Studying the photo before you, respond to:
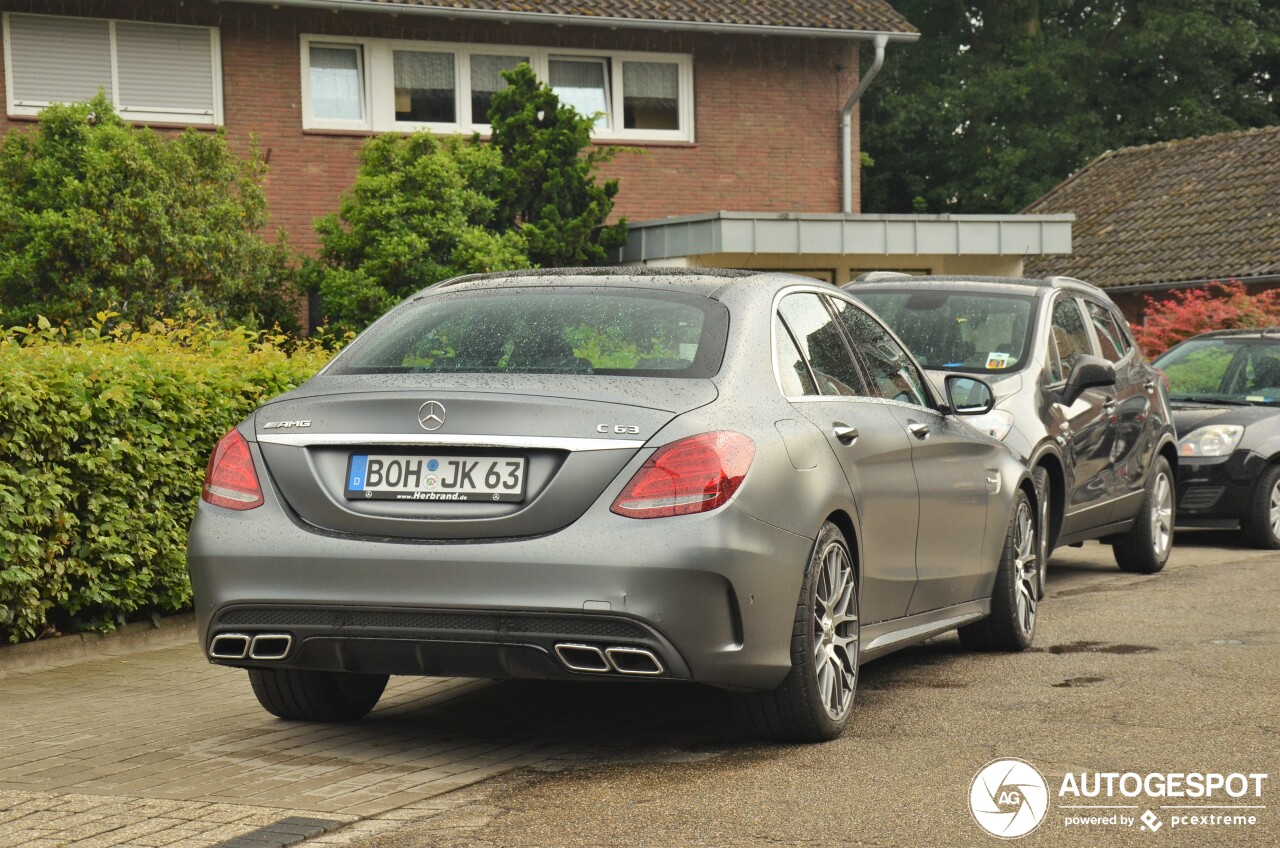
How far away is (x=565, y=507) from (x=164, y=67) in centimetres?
1786

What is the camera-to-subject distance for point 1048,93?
43469mm

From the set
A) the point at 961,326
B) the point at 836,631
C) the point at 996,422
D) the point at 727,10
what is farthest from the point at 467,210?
the point at 836,631

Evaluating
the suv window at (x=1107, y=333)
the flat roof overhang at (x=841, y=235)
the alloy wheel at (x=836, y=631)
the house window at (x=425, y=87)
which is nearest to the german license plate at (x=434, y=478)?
the alloy wheel at (x=836, y=631)

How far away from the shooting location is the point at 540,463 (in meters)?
5.39

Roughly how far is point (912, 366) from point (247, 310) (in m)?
12.1

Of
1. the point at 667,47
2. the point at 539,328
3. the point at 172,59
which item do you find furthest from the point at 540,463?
the point at 667,47

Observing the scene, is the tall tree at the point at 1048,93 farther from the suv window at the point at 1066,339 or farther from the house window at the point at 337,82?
the suv window at the point at 1066,339

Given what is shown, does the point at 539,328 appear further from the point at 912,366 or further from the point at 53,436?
the point at 53,436

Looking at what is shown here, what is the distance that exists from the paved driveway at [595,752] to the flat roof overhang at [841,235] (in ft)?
38.1

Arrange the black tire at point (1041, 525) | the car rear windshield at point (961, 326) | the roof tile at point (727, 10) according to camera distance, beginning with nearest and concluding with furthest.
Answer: the black tire at point (1041, 525) < the car rear windshield at point (961, 326) < the roof tile at point (727, 10)

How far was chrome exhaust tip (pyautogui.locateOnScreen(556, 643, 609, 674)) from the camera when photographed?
5.31 m

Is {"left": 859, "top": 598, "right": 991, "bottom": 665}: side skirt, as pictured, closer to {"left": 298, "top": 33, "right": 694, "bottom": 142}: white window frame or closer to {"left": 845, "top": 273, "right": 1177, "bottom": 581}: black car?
{"left": 845, "top": 273, "right": 1177, "bottom": 581}: black car

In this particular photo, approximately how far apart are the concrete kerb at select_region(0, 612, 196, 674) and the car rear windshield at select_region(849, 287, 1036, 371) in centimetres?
445

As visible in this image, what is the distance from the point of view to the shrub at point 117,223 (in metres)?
16.4
